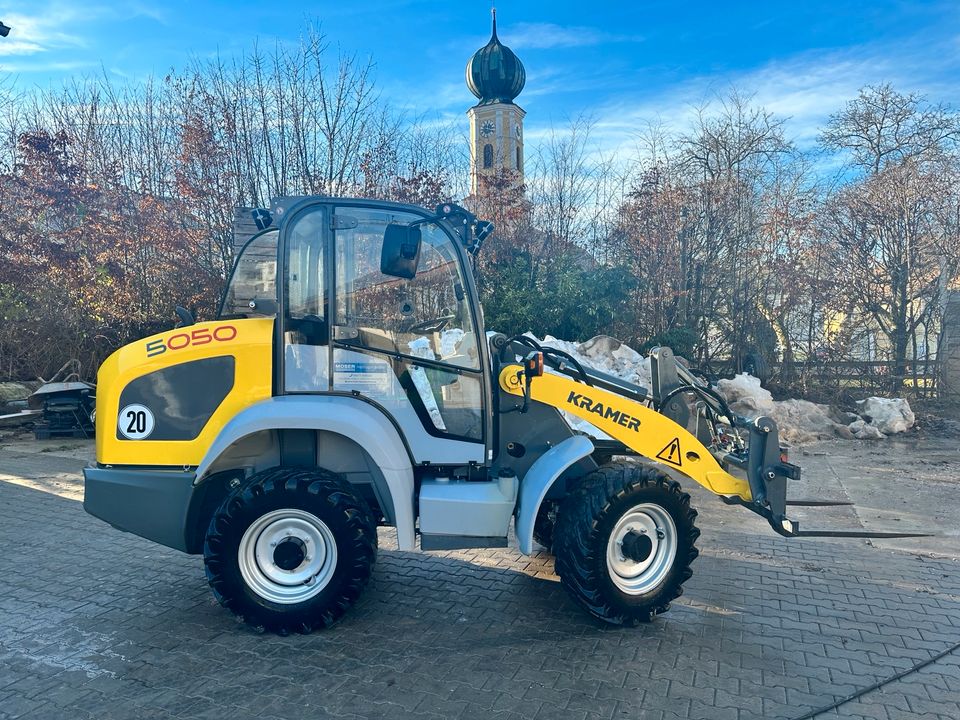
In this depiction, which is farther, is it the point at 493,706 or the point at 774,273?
the point at 774,273

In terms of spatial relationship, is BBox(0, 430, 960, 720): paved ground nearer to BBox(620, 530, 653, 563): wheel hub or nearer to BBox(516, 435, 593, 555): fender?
BBox(620, 530, 653, 563): wheel hub

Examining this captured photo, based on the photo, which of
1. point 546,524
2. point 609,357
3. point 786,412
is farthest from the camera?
point 609,357

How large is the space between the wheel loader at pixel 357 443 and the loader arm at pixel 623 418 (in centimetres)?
1

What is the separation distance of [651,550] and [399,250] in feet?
7.90

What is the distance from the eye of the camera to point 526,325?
1359cm

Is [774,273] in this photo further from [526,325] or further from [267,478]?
[267,478]

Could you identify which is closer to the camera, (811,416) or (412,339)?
(412,339)

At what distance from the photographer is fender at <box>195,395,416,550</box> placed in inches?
159

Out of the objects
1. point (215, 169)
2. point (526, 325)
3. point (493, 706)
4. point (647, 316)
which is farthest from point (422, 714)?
point (215, 169)

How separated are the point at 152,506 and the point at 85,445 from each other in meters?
7.72

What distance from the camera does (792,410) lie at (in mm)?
11375

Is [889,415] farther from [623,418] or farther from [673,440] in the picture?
[623,418]

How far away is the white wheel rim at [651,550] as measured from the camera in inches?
170

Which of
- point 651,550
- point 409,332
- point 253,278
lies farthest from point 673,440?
point 253,278
